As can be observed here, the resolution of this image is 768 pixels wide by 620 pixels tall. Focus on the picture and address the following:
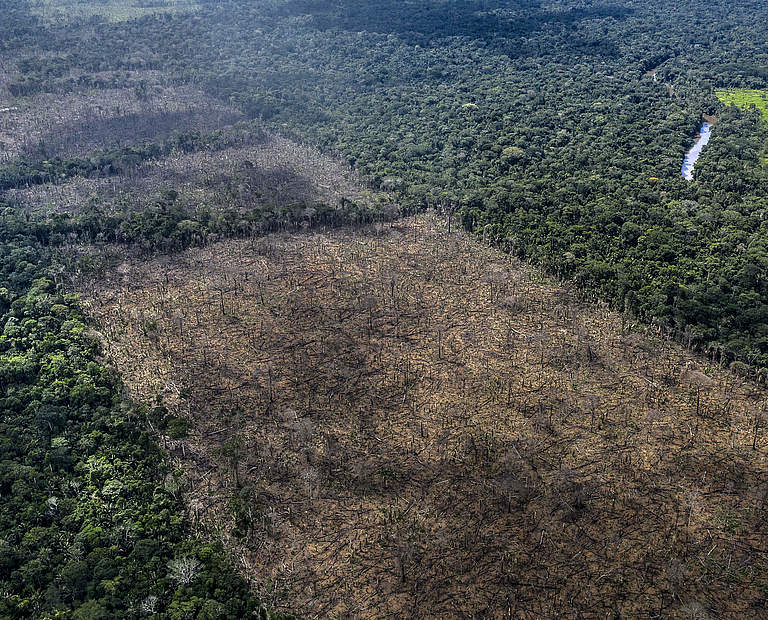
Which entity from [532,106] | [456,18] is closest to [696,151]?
[532,106]

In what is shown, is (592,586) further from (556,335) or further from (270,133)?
(270,133)

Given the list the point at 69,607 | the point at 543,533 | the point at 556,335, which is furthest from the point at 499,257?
A: the point at 69,607

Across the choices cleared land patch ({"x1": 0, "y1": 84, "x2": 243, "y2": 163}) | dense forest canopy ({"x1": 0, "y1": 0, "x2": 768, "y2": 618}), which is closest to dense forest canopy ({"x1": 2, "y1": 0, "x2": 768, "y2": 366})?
dense forest canopy ({"x1": 0, "y1": 0, "x2": 768, "y2": 618})

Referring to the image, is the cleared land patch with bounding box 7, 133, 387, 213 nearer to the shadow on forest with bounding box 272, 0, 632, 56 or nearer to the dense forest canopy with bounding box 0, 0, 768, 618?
the dense forest canopy with bounding box 0, 0, 768, 618

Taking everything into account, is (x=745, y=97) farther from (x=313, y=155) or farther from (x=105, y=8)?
(x=105, y=8)

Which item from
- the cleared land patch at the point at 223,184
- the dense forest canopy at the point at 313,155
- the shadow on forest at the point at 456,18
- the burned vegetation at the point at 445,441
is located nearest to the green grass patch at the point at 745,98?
the dense forest canopy at the point at 313,155

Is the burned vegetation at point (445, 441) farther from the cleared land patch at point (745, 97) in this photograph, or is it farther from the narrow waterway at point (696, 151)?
the cleared land patch at point (745, 97)

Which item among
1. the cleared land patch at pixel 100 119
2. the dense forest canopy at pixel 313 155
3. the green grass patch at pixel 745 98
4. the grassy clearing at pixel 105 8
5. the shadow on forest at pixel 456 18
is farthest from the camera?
the grassy clearing at pixel 105 8
